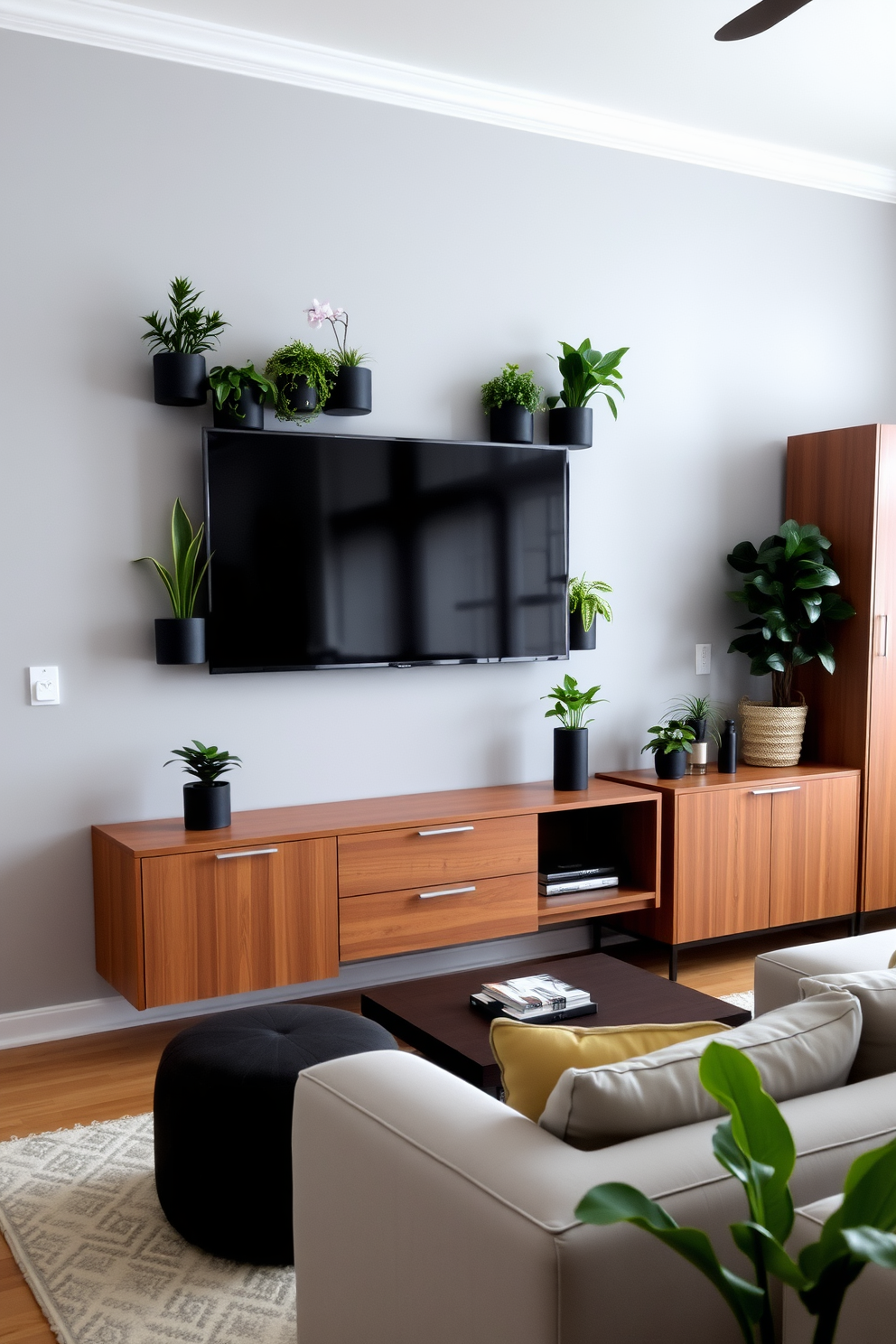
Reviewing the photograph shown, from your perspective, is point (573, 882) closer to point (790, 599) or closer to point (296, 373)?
point (790, 599)

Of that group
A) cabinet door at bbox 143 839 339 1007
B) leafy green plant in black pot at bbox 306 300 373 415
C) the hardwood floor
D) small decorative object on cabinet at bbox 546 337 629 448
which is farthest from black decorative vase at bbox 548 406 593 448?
the hardwood floor

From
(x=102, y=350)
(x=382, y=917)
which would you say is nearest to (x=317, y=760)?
(x=382, y=917)

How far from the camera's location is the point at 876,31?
347cm

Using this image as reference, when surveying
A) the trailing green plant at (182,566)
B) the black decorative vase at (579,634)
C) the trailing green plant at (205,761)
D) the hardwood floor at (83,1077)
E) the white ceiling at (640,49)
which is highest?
the white ceiling at (640,49)

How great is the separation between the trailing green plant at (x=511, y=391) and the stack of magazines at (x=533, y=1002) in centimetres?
200

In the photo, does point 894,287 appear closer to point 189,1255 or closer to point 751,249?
point 751,249

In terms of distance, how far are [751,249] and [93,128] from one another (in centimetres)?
245

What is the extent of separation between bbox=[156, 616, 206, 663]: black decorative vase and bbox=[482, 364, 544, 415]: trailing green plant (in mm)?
1271

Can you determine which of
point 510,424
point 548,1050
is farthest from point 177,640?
point 548,1050

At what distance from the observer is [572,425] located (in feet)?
12.9

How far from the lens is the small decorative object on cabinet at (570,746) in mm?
3867

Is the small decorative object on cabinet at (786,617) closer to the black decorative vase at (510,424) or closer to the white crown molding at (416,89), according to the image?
the black decorative vase at (510,424)

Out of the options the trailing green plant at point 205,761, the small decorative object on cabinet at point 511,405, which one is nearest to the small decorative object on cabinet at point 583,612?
the small decorative object on cabinet at point 511,405

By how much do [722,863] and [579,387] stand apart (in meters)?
1.67
